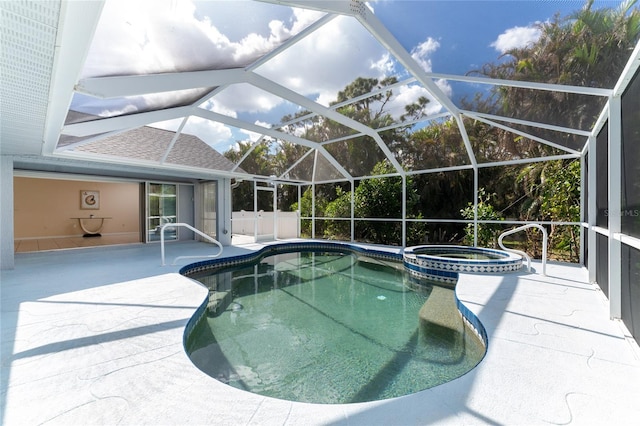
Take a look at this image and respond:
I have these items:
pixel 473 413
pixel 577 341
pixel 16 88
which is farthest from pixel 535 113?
pixel 16 88

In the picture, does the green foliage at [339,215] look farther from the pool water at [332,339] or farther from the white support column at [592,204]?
the white support column at [592,204]

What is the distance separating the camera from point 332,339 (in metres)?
3.83

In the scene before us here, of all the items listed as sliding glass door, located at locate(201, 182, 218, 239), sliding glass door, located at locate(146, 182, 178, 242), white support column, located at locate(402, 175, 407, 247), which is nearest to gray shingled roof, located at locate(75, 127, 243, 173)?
sliding glass door, located at locate(201, 182, 218, 239)

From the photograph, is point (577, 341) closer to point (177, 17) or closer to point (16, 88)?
point (177, 17)

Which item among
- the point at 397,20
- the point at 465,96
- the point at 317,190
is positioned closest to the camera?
the point at 397,20

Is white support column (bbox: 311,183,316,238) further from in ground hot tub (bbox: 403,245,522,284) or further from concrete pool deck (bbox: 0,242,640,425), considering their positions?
concrete pool deck (bbox: 0,242,640,425)

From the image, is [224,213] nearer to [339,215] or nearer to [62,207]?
[339,215]

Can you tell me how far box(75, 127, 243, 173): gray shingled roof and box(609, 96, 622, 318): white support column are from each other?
32.3 feet

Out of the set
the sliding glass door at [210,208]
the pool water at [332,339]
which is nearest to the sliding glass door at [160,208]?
the sliding glass door at [210,208]

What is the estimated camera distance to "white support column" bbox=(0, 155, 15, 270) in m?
6.54

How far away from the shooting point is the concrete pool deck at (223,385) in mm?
1959

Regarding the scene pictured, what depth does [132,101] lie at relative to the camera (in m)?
4.79

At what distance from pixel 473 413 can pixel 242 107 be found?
6933mm

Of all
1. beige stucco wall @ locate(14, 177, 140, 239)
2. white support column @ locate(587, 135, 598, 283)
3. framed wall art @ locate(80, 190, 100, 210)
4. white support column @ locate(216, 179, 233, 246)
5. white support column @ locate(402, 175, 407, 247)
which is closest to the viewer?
white support column @ locate(587, 135, 598, 283)
